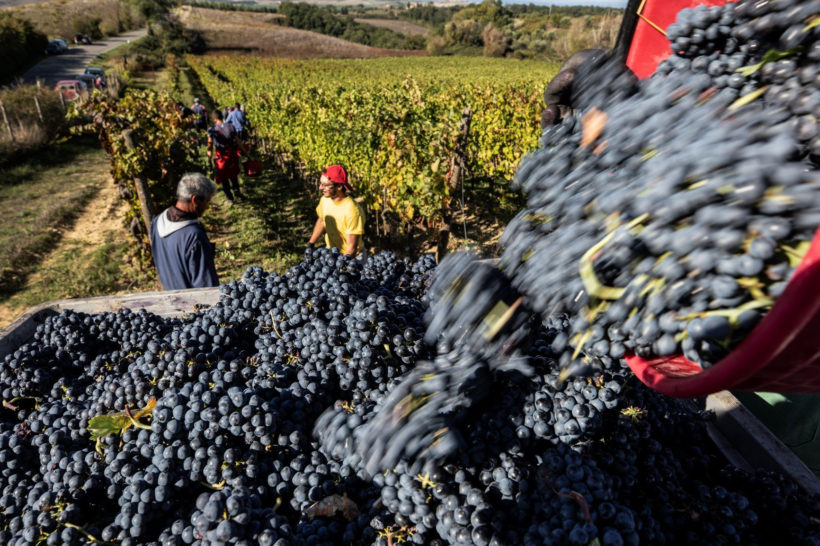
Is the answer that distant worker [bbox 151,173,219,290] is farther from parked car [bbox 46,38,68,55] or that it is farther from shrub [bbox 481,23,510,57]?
shrub [bbox 481,23,510,57]

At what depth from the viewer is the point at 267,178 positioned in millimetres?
12398

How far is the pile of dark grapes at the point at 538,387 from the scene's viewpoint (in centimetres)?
106

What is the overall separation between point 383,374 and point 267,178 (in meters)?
11.7

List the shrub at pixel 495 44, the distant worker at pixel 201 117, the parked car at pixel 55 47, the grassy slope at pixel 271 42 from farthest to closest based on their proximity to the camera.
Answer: the shrub at pixel 495 44, the grassy slope at pixel 271 42, the parked car at pixel 55 47, the distant worker at pixel 201 117

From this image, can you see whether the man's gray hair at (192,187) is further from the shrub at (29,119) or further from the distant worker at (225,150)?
the shrub at (29,119)

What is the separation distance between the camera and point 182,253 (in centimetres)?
368

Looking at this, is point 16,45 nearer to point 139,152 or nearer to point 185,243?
point 139,152

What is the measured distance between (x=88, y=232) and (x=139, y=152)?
12.2 ft

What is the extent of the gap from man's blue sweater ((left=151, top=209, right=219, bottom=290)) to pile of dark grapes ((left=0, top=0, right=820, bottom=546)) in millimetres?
1729

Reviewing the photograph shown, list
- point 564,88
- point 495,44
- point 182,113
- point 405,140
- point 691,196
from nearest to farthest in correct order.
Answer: point 691,196 < point 564,88 < point 405,140 < point 182,113 < point 495,44

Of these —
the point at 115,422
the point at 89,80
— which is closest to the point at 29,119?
the point at 89,80

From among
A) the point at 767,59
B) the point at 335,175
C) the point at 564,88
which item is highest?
the point at 767,59

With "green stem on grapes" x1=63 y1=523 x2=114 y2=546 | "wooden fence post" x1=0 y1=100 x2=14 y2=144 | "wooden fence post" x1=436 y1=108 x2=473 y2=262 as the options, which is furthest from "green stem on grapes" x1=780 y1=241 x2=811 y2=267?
"wooden fence post" x1=0 y1=100 x2=14 y2=144

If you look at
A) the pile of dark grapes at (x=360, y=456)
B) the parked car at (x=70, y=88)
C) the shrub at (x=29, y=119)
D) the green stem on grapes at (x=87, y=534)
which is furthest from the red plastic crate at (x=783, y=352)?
the parked car at (x=70, y=88)
